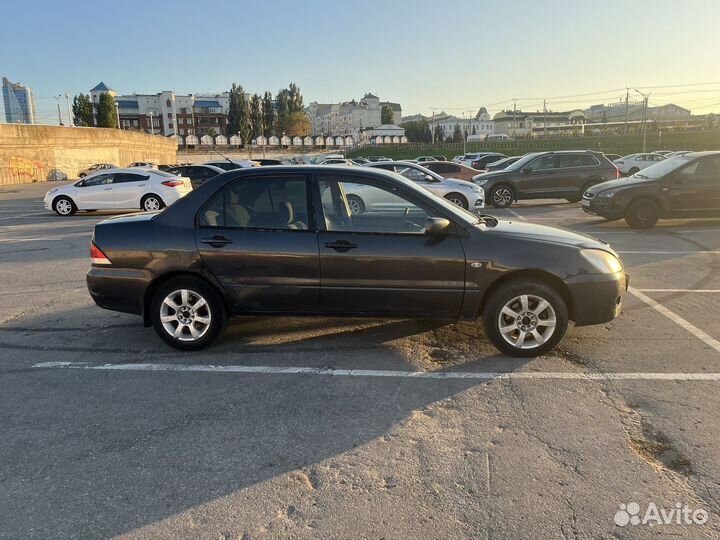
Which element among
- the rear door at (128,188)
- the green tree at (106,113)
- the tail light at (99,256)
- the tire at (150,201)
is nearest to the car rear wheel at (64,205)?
the rear door at (128,188)

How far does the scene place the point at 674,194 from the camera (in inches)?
460

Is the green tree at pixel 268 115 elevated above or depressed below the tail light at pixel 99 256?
above

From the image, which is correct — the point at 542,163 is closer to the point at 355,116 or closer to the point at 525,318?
the point at 525,318

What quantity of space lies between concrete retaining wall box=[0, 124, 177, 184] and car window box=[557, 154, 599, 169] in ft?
116

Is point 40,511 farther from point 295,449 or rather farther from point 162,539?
point 295,449

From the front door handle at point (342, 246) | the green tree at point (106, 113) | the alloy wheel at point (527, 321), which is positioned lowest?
the alloy wheel at point (527, 321)

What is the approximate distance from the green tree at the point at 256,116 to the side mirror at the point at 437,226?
116 meters

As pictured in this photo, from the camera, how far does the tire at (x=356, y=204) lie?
4.84 metres

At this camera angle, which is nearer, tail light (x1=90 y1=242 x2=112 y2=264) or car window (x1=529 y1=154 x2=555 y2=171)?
tail light (x1=90 y1=242 x2=112 y2=264)

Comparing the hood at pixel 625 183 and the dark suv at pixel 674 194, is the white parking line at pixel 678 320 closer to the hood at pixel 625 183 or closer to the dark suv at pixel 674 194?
the dark suv at pixel 674 194

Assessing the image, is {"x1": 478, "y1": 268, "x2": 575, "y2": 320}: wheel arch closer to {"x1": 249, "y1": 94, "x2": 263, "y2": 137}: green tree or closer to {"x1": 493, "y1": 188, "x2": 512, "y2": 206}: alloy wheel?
{"x1": 493, "y1": 188, "x2": 512, "y2": 206}: alloy wheel

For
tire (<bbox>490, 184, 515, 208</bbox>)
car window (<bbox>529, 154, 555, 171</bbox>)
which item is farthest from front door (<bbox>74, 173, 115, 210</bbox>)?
car window (<bbox>529, 154, 555, 171</bbox>)

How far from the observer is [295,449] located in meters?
3.35

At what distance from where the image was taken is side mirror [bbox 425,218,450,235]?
4555mm
